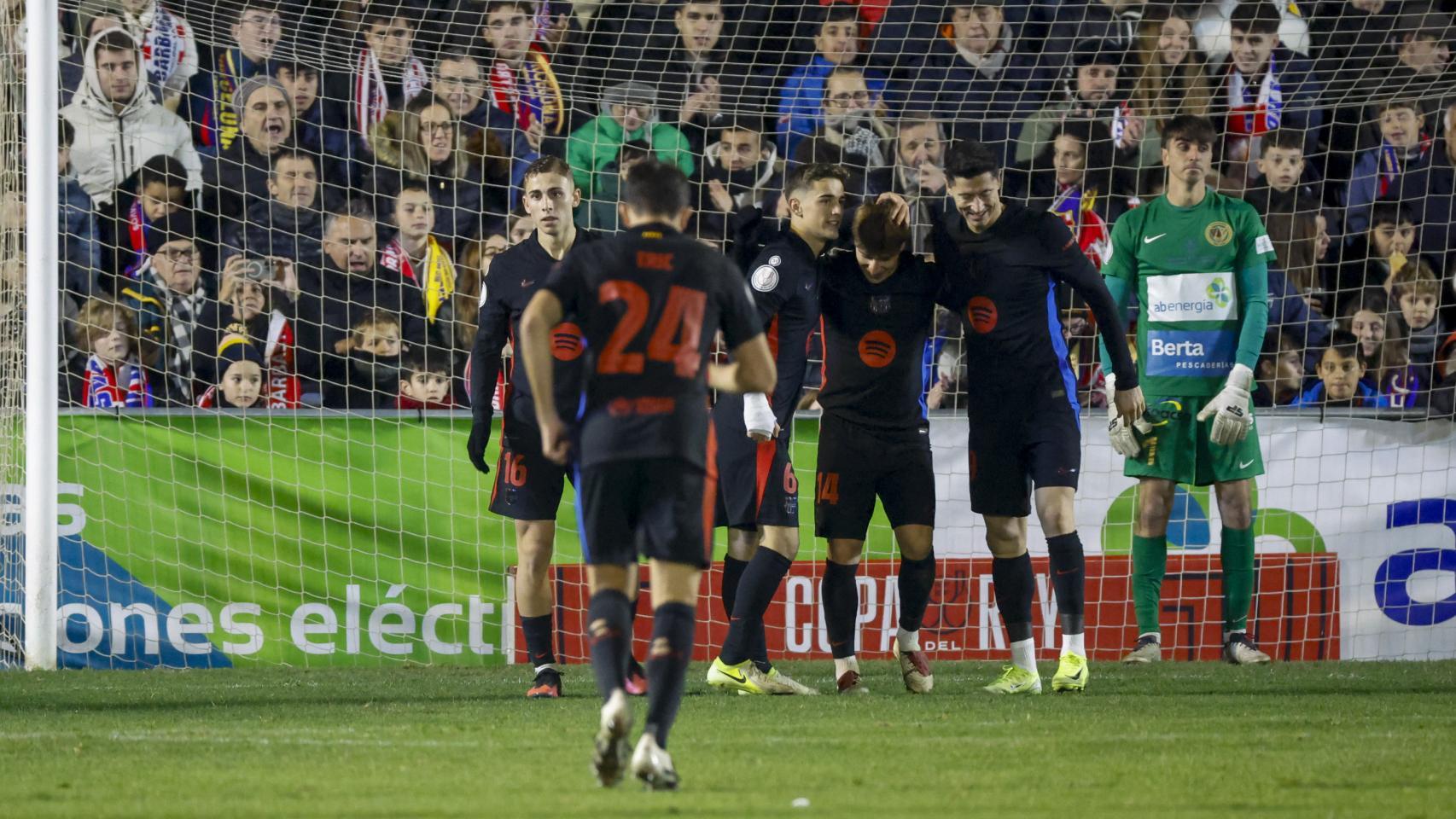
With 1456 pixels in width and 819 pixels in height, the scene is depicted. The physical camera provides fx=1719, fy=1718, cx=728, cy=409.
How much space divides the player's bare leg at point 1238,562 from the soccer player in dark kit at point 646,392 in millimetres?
4137

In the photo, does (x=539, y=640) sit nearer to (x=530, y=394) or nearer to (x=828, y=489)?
(x=530, y=394)

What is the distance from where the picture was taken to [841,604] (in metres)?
Answer: 6.56

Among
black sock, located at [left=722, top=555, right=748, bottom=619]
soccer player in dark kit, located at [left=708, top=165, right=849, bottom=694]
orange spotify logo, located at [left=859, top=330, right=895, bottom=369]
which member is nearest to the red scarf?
black sock, located at [left=722, top=555, right=748, bottom=619]

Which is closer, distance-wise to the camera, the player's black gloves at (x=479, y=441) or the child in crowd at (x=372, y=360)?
the player's black gloves at (x=479, y=441)

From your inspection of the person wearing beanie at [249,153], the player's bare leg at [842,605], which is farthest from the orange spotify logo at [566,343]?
the person wearing beanie at [249,153]

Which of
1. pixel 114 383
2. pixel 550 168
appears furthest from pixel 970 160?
pixel 114 383

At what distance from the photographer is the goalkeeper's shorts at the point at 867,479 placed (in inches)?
251

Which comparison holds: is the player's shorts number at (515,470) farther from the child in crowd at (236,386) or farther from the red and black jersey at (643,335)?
the child in crowd at (236,386)

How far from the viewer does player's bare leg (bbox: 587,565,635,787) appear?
12.5 ft

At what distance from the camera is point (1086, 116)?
1047 centimetres

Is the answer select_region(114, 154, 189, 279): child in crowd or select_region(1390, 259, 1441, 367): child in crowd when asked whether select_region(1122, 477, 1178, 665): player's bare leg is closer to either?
select_region(1390, 259, 1441, 367): child in crowd

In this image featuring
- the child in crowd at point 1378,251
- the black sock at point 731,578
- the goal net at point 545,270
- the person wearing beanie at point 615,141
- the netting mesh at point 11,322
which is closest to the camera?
the black sock at point 731,578

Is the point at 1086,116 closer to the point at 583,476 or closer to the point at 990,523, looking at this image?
the point at 990,523

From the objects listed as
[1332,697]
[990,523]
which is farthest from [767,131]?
[1332,697]
